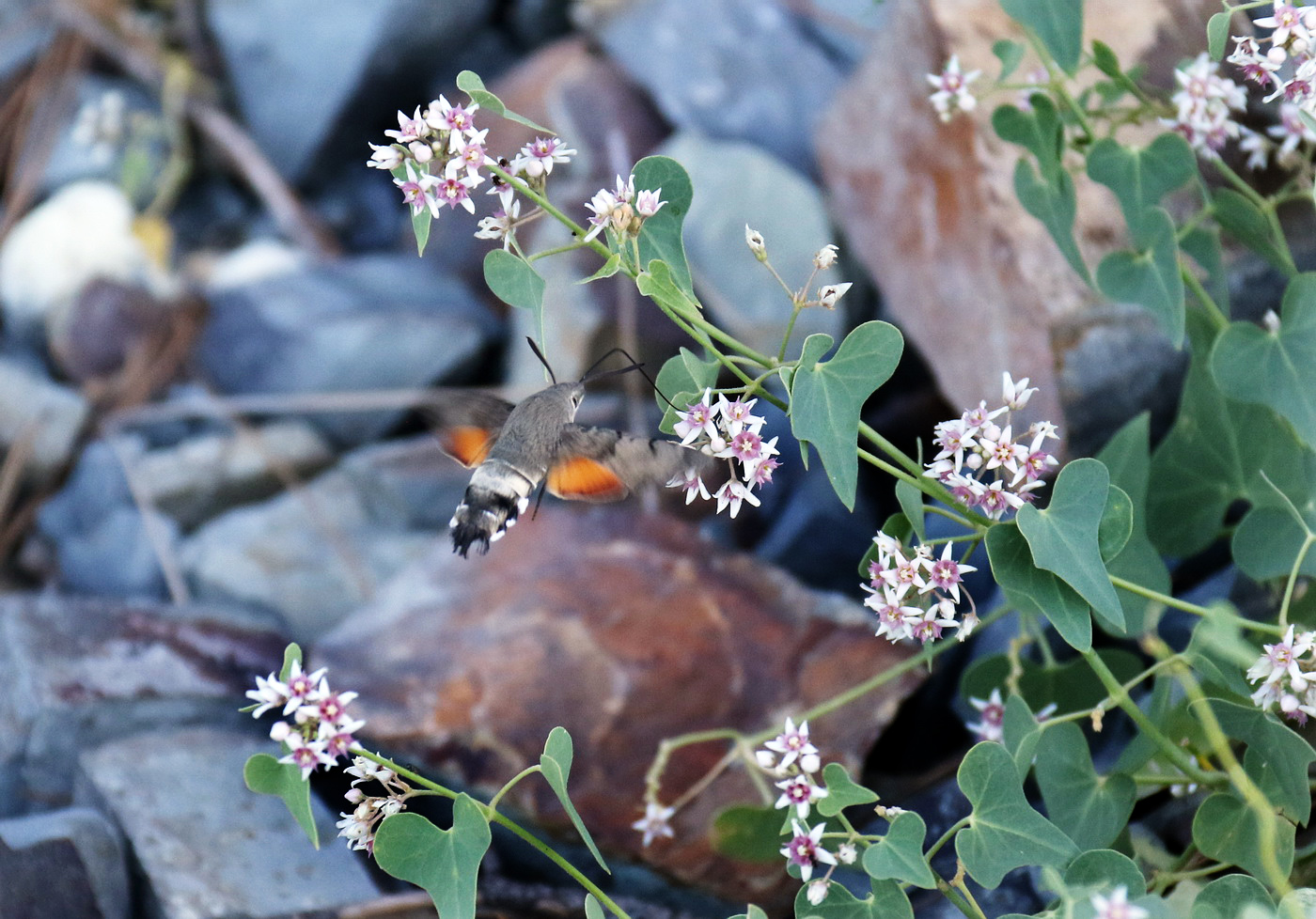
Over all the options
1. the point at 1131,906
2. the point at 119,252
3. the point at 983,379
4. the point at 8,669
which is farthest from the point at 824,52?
the point at 1131,906

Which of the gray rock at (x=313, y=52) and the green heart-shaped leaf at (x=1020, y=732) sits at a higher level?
the green heart-shaped leaf at (x=1020, y=732)

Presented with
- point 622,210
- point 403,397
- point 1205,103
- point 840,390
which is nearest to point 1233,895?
point 840,390

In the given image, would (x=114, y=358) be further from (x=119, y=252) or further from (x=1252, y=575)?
(x=1252, y=575)

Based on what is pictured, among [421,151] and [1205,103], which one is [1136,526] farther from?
[421,151]

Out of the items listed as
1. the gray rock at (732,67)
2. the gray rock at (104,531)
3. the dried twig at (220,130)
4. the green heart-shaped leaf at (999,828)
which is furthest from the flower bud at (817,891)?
the dried twig at (220,130)

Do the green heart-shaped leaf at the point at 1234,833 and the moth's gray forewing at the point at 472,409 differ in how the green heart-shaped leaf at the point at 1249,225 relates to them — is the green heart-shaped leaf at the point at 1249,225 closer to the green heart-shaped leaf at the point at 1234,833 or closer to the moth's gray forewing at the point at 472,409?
the green heart-shaped leaf at the point at 1234,833

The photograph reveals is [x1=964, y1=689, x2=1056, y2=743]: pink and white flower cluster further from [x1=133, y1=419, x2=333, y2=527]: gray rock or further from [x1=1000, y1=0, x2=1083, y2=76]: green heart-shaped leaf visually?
[x1=133, y1=419, x2=333, y2=527]: gray rock
